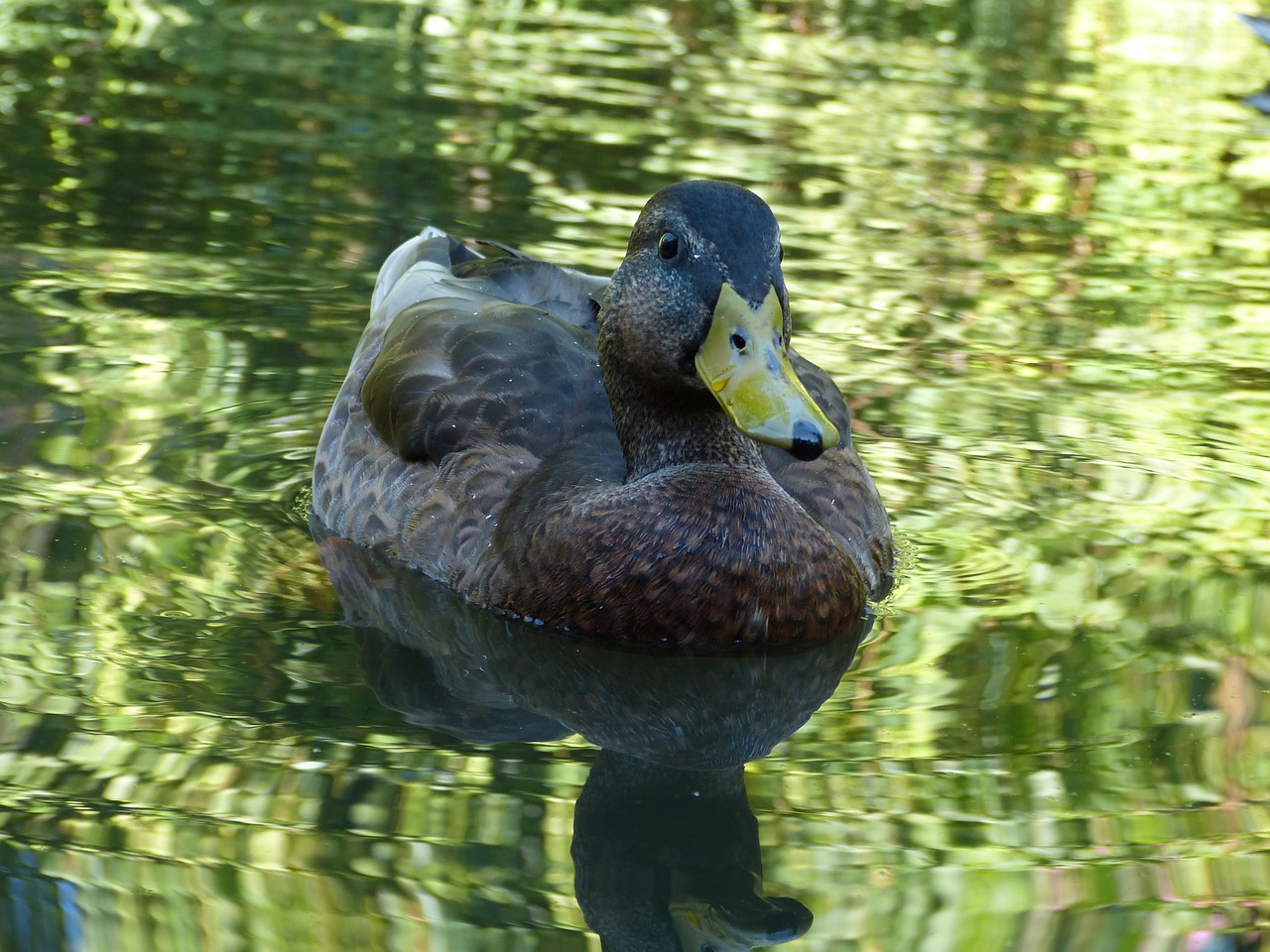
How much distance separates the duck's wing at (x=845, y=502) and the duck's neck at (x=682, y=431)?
9.7 inches

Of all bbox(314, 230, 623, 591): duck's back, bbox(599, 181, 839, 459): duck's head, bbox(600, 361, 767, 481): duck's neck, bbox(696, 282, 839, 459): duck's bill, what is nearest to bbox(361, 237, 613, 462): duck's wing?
bbox(314, 230, 623, 591): duck's back

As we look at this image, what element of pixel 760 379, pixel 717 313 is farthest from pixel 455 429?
pixel 760 379

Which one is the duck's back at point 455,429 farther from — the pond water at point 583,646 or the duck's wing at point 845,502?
the duck's wing at point 845,502

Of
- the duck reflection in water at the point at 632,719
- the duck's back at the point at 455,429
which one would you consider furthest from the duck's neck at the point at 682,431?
the duck reflection in water at the point at 632,719

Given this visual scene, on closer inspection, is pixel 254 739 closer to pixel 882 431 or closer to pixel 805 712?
pixel 805 712

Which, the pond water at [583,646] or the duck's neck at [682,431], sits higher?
the duck's neck at [682,431]

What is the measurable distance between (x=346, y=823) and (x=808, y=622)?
1.79m

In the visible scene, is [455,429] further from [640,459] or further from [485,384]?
[640,459]

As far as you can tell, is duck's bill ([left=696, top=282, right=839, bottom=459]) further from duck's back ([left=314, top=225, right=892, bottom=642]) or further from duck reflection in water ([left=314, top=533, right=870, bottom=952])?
duck reflection in water ([left=314, top=533, right=870, bottom=952])

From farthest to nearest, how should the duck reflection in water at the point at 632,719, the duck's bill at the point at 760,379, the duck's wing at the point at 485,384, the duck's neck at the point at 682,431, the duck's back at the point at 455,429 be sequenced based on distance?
1. the duck's wing at the point at 485,384
2. the duck's back at the point at 455,429
3. the duck's neck at the point at 682,431
4. the duck's bill at the point at 760,379
5. the duck reflection in water at the point at 632,719

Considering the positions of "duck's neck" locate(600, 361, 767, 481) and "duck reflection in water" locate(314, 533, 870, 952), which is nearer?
"duck reflection in water" locate(314, 533, 870, 952)

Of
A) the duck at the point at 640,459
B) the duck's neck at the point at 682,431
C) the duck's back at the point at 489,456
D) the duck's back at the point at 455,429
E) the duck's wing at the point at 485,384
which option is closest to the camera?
the duck at the point at 640,459

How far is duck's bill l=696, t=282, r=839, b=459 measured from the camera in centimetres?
540

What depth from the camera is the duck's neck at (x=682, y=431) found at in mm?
6215
